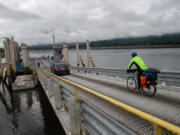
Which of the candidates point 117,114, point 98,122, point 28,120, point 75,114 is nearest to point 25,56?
point 28,120

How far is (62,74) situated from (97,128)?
1331 cm

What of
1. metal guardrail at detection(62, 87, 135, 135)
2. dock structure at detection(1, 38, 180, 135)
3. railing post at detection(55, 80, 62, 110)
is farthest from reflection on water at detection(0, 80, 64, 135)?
metal guardrail at detection(62, 87, 135, 135)

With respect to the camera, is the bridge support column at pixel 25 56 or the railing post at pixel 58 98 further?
the bridge support column at pixel 25 56

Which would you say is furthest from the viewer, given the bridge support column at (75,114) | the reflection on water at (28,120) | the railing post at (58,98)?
the reflection on water at (28,120)

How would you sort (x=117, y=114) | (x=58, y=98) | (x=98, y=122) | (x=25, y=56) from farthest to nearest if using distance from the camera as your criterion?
(x=25, y=56) → (x=58, y=98) → (x=117, y=114) → (x=98, y=122)

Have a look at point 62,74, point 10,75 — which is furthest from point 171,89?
point 10,75

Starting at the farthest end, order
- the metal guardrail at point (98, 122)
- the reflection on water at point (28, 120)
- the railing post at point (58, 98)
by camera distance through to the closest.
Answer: the reflection on water at point (28, 120), the railing post at point (58, 98), the metal guardrail at point (98, 122)

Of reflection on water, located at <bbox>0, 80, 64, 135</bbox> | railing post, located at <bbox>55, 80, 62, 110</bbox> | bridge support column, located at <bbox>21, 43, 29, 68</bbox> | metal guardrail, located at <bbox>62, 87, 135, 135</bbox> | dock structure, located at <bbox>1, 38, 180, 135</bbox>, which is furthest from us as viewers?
bridge support column, located at <bbox>21, 43, 29, 68</bbox>

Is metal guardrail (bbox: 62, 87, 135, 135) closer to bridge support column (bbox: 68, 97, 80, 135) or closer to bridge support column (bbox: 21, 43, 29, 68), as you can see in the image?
bridge support column (bbox: 68, 97, 80, 135)

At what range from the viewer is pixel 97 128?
2.52 m

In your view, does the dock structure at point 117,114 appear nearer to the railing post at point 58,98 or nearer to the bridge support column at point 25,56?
the railing post at point 58,98

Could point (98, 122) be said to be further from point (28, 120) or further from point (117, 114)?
point (28, 120)

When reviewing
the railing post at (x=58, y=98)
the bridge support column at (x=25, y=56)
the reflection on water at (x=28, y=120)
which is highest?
the bridge support column at (x=25, y=56)

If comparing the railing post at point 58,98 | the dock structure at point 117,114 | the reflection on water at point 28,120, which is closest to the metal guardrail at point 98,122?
the dock structure at point 117,114
